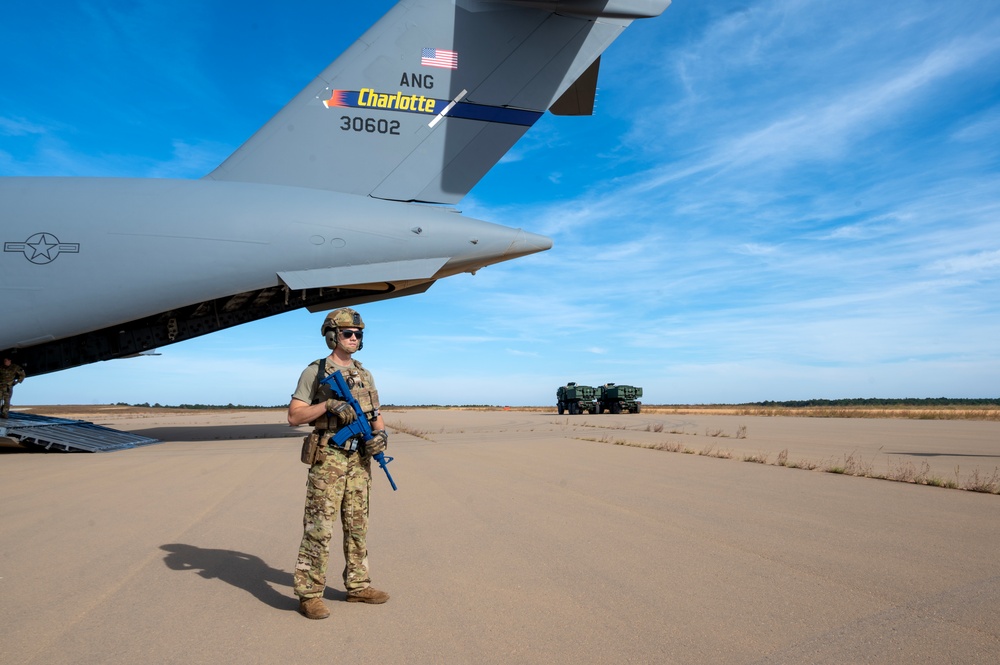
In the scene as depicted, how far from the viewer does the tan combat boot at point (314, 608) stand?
329cm

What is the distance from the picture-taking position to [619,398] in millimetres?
38750

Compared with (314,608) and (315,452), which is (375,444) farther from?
(314,608)

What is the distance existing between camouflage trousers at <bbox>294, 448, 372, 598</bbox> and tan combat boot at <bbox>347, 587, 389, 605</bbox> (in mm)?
34

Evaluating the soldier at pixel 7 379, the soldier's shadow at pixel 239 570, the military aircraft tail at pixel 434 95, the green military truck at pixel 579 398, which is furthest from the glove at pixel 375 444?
the green military truck at pixel 579 398

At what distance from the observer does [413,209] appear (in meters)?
11.0

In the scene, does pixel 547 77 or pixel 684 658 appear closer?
pixel 684 658

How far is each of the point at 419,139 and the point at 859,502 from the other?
8867mm

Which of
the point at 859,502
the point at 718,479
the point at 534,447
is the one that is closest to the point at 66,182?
the point at 534,447

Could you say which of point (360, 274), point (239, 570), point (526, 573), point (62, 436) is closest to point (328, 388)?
point (239, 570)

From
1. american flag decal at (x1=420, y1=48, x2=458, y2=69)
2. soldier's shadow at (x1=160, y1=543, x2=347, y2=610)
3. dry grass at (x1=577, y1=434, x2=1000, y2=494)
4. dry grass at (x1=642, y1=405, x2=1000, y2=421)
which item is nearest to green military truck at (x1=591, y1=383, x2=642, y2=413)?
dry grass at (x1=642, y1=405, x2=1000, y2=421)

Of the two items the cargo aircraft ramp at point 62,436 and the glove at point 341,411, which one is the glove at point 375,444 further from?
the cargo aircraft ramp at point 62,436

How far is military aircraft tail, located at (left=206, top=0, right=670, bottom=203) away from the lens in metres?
10.7

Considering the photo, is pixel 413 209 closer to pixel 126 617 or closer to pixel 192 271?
pixel 192 271

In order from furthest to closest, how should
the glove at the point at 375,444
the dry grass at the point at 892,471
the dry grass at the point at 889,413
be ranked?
the dry grass at the point at 889,413 → the dry grass at the point at 892,471 → the glove at the point at 375,444
